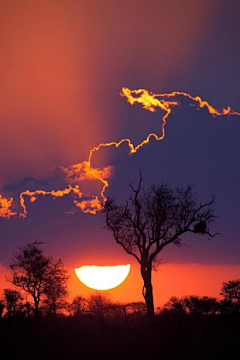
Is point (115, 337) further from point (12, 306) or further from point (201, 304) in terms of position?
point (201, 304)

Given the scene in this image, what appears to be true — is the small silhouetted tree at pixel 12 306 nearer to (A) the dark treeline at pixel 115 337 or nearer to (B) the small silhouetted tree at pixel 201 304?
(A) the dark treeline at pixel 115 337

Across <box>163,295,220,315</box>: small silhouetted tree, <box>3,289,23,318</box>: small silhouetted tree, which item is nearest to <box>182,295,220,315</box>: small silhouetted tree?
<box>163,295,220,315</box>: small silhouetted tree

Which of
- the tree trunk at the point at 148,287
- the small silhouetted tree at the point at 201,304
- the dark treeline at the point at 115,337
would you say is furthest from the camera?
the small silhouetted tree at the point at 201,304

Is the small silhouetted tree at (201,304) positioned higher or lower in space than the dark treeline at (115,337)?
higher

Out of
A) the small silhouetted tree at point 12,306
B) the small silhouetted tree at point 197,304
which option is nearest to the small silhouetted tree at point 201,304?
the small silhouetted tree at point 197,304

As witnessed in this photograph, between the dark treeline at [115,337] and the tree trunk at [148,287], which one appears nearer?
the dark treeline at [115,337]

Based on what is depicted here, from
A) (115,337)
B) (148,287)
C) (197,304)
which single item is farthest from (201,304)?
(115,337)

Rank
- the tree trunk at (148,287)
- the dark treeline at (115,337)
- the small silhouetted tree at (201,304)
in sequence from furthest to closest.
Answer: the small silhouetted tree at (201,304), the tree trunk at (148,287), the dark treeline at (115,337)

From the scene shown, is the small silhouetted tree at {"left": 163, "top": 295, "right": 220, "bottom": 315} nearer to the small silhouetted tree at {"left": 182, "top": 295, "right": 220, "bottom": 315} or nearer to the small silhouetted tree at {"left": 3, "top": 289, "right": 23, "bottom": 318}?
the small silhouetted tree at {"left": 182, "top": 295, "right": 220, "bottom": 315}

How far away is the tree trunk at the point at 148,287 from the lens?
3962 centimetres

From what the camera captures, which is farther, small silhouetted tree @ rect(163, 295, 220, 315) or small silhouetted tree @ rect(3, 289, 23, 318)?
small silhouetted tree @ rect(163, 295, 220, 315)

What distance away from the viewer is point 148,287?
1591 inches

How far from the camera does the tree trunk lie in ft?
130

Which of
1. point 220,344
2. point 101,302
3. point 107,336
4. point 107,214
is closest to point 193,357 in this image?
point 220,344
